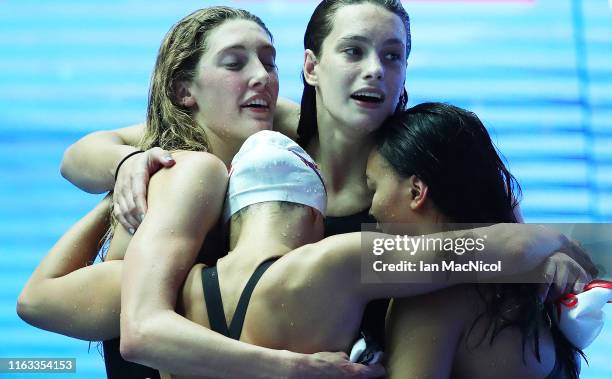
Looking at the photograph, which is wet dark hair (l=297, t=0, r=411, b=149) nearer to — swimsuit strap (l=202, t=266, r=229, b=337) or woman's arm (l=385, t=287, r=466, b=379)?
woman's arm (l=385, t=287, r=466, b=379)

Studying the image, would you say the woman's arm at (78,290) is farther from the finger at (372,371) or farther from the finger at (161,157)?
the finger at (372,371)

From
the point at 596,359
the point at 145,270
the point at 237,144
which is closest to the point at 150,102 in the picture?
the point at 237,144

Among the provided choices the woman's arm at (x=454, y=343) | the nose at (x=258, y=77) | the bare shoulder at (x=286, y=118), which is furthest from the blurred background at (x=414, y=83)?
the woman's arm at (x=454, y=343)

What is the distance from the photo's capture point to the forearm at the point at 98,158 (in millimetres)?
1827

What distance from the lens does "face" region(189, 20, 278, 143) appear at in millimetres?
1855

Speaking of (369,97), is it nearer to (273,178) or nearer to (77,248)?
(273,178)

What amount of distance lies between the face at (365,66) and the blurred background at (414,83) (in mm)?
883

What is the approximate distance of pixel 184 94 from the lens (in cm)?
191

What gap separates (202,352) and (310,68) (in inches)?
30.8

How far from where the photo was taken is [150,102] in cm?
192

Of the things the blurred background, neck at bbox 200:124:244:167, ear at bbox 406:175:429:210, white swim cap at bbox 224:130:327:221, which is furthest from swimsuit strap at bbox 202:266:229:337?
the blurred background

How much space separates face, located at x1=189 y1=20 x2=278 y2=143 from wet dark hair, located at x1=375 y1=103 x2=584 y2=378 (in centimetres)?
32

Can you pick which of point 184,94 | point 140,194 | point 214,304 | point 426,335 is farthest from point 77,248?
point 426,335

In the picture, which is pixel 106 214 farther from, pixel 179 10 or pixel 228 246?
pixel 179 10
